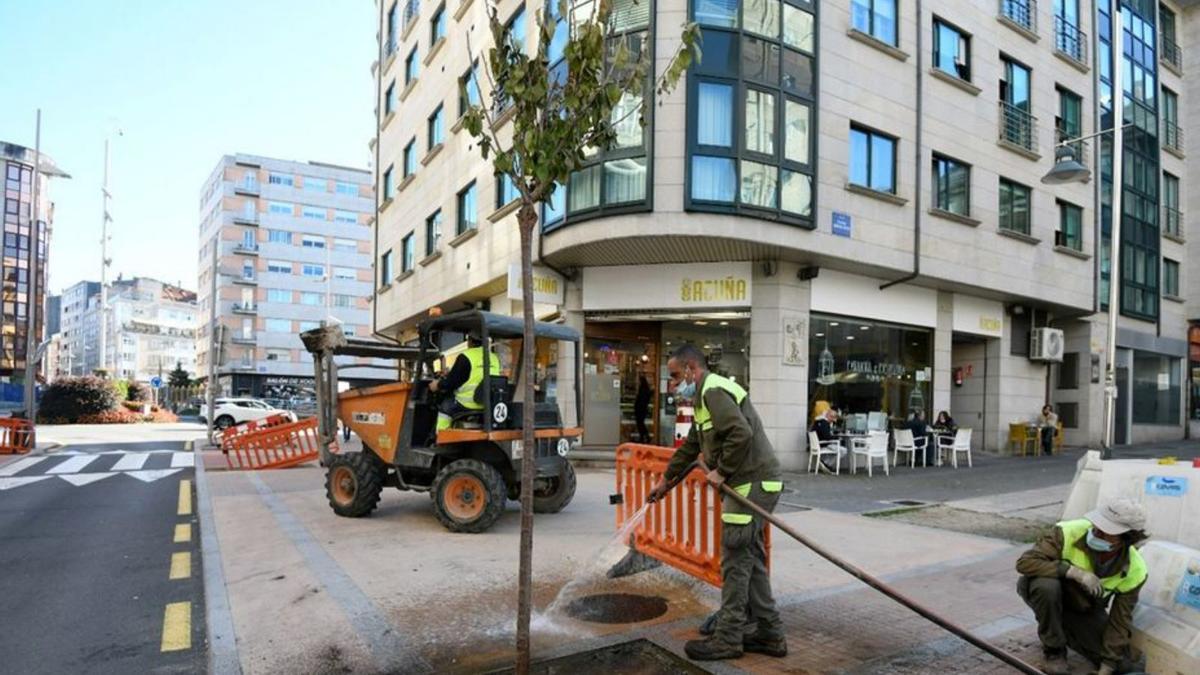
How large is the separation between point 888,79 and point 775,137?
3842mm

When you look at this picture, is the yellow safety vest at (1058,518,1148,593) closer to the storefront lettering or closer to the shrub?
the storefront lettering

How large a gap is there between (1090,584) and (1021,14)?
19613 millimetres

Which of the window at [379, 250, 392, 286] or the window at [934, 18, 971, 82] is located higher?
the window at [934, 18, 971, 82]

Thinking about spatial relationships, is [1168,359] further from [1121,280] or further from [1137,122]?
[1137,122]

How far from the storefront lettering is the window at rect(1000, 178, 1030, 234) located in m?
8.20

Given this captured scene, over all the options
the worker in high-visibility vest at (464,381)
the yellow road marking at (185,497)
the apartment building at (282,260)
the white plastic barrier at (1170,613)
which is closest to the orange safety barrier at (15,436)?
the yellow road marking at (185,497)

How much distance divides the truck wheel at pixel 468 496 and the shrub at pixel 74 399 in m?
35.0

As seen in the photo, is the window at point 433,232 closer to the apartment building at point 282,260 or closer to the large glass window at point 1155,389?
the large glass window at point 1155,389

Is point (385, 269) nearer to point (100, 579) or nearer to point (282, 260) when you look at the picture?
point (100, 579)

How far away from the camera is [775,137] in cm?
1356

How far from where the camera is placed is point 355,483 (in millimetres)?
8461

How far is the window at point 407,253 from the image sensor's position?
25109 millimetres

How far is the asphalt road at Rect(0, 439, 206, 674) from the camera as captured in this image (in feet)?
14.8

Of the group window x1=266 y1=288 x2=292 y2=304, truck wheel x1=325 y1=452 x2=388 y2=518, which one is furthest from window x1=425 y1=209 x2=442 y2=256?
window x1=266 y1=288 x2=292 y2=304
